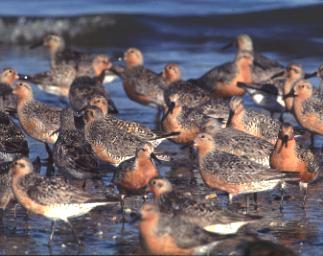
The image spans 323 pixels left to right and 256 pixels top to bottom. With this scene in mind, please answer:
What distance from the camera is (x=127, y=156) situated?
14680 millimetres

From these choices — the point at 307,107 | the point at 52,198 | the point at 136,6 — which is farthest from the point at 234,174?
the point at 136,6

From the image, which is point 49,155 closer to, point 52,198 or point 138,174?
point 138,174

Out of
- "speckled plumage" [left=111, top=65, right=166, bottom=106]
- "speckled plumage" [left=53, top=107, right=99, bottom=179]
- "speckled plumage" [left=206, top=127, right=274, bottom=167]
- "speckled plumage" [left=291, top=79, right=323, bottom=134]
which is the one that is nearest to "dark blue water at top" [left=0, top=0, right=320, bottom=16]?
"speckled plumage" [left=111, top=65, right=166, bottom=106]

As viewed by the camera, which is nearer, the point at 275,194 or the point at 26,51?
the point at 275,194

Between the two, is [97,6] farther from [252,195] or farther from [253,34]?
[252,195]

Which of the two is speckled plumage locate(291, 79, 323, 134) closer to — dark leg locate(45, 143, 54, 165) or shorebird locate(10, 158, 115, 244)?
dark leg locate(45, 143, 54, 165)

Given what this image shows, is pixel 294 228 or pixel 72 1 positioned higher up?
pixel 72 1

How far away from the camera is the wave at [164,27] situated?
94.0ft

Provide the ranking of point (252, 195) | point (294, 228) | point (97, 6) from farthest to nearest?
point (97, 6), point (252, 195), point (294, 228)

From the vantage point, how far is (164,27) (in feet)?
97.1

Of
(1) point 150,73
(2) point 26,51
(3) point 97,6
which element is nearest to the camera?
(1) point 150,73

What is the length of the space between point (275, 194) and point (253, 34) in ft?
49.6

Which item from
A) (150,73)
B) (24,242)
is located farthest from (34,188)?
(150,73)

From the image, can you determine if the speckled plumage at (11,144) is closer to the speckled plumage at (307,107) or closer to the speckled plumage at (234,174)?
the speckled plumage at (234,174)
